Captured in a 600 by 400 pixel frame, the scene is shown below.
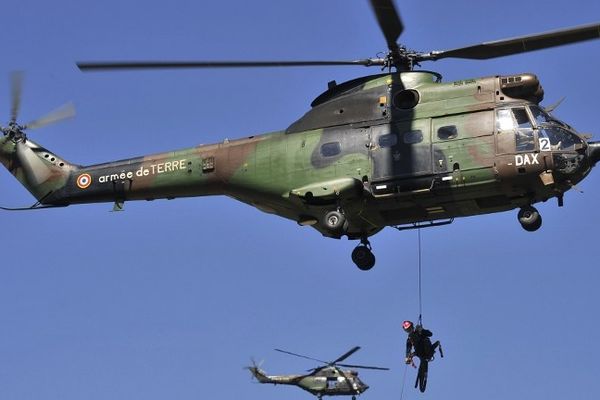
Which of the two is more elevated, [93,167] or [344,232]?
[93,167]

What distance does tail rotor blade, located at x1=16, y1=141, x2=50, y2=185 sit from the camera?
27016mm

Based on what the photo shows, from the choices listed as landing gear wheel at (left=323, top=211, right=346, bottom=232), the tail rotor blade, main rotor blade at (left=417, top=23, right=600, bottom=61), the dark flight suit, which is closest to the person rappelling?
the dark flight suit

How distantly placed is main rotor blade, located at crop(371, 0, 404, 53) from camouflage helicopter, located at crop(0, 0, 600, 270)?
36mm

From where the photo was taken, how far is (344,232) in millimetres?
23156

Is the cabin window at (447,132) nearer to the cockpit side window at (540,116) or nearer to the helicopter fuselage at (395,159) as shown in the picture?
the helicopter fuselage at (395,159)

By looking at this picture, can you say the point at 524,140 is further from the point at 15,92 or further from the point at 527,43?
the point at 15,92

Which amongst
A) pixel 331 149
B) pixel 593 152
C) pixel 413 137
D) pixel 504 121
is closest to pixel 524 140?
pixel 504 121

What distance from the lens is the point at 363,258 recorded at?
24.2 meters

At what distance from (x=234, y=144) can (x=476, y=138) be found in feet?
17.5

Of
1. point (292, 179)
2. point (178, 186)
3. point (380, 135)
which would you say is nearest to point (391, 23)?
point (380, 135)

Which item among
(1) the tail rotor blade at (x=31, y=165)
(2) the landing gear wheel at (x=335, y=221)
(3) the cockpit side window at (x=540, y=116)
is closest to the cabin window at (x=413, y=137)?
(2) the landing gear wheel at (x=335, y=221)

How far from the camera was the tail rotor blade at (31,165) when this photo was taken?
27.0 meters

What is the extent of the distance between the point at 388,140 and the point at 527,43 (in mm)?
3260

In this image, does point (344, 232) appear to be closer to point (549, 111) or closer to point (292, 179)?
point (292, 179)
